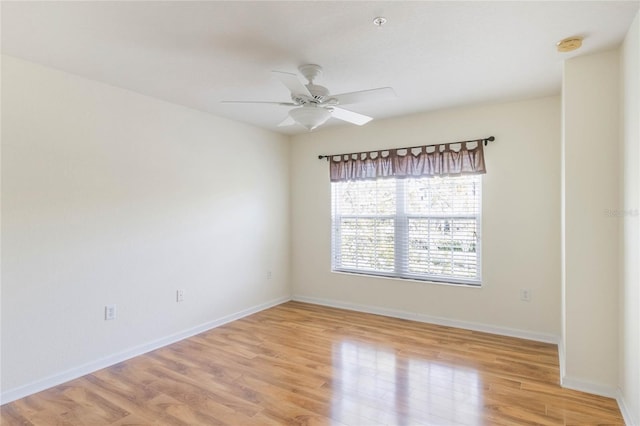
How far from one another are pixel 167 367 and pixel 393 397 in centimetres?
187

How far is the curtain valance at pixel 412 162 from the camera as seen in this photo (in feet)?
12.7

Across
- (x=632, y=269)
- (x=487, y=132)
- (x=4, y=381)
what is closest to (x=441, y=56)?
(x=487, y=132)

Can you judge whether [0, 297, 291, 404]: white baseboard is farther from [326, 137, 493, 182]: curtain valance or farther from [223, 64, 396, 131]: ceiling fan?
[223, 64, 396, 131]: ceiling fan

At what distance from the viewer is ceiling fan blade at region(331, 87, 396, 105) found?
2420 mm

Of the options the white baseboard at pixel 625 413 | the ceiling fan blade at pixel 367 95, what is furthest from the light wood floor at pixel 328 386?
the ceiling fan blade at pixel 367 95

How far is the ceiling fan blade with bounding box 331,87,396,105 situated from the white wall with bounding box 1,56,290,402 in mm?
1987

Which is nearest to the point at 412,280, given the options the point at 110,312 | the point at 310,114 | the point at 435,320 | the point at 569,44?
the point at 435,320

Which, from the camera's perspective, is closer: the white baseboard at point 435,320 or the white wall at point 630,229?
the white wall at point 630,229

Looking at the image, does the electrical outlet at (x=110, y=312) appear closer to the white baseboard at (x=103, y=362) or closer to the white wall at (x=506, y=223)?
the white baseboard at (x=103, y=362)

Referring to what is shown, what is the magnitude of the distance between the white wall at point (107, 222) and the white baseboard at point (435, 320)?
3.48 feet

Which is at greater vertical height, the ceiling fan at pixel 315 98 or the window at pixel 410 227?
the ceiling fan at pixel 315 98

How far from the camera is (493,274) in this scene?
380 cm

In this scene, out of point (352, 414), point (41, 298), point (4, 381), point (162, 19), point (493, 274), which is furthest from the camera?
point (493, 274)

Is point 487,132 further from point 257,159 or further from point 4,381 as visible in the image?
point 4,381
